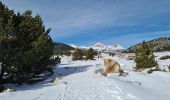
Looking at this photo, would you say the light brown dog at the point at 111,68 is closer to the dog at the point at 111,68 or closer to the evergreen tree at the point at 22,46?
the dog at the point at 111,68

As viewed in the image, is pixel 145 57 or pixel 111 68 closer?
pixel 111 68

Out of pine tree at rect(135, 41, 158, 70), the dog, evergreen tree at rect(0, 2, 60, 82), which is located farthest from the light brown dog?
evergreen tree at rect(0, 2, 60, 82)

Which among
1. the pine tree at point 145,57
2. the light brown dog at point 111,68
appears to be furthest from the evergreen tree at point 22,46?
the pine tree at point 145,57

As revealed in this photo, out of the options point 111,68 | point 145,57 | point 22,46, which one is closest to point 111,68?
point 111,68

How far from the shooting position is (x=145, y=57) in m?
39.4

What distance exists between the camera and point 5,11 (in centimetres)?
2973

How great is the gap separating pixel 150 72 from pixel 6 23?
57.8 ft

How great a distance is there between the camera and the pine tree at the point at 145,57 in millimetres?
39375

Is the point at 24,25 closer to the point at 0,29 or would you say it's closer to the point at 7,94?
the point at 0,29

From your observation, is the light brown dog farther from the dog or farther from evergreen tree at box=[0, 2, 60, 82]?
evergreen tree at box=[0, 2, 60, 82]

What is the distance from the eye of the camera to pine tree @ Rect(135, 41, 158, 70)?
129ft

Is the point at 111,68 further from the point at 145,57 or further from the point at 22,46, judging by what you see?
the point at 22,46

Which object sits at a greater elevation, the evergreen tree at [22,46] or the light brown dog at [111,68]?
the evergreen tree at [22,46]

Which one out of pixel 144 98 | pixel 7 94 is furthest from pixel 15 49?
pixel 144 98
